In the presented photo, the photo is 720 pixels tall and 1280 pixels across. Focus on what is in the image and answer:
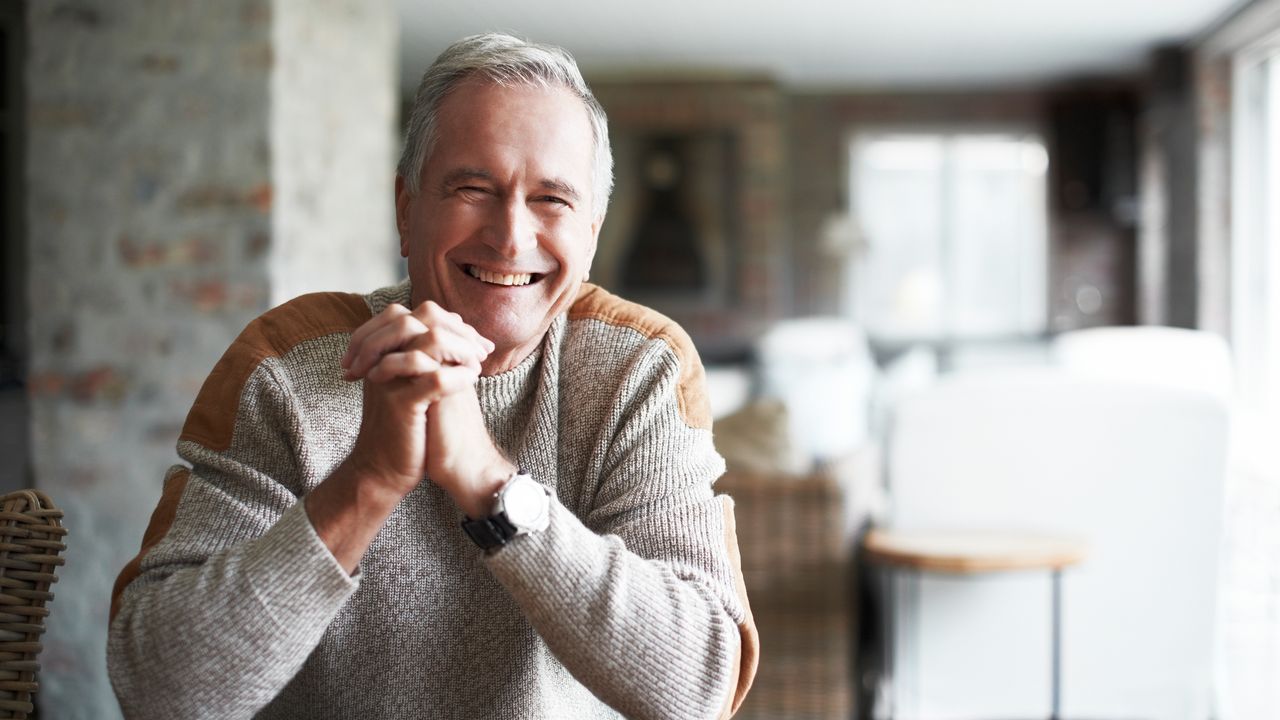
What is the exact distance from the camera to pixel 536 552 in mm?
948

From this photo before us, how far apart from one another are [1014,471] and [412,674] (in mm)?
1914

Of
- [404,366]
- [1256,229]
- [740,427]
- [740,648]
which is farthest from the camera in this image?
[1256,229]

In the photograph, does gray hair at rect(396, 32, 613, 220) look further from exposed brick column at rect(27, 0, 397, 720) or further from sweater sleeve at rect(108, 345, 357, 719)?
exposed brick column at rect(27, 0, 397, 720)

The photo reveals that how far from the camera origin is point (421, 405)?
934mm

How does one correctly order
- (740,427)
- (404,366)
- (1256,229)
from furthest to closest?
(1256,229) → (740,427) → (404,366)

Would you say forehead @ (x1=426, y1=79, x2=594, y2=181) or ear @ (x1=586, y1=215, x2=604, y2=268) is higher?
forehead @ (x1=426, y1=79, x2=594, y2=181)

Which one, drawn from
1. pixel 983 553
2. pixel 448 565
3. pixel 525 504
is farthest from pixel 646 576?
pixel 983 553

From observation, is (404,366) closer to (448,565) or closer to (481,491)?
(481,491)

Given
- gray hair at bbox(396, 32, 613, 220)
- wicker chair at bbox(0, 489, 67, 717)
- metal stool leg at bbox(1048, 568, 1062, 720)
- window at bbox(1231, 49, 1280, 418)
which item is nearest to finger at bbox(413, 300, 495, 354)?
gray hair at bbox(396, 32, 613, 220)

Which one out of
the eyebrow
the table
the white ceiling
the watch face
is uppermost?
the white ceiling

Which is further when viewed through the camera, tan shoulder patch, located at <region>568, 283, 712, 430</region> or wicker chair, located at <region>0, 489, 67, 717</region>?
tan shoulder patch, located at <region>568, 283, 712, 430</region>

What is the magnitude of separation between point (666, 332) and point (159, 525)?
0.56 meters

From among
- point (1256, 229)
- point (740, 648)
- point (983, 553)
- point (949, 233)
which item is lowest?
point (983, 553)

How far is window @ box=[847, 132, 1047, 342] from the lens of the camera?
8352 millimetres
